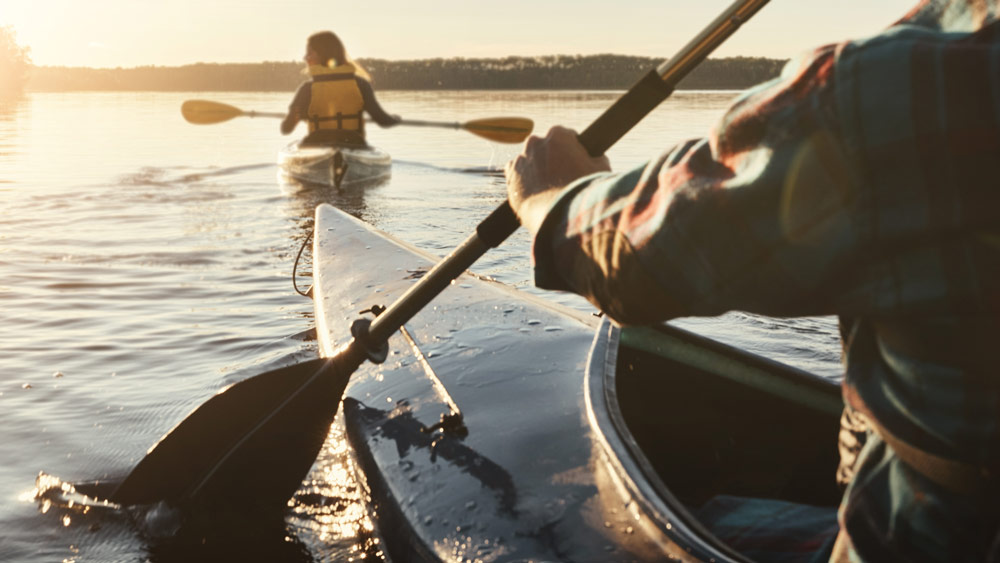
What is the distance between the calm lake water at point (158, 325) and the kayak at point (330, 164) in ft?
0.96

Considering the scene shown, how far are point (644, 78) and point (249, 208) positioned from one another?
9974 millimetres

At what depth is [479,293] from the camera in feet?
12.4

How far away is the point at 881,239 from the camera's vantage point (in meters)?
0.90

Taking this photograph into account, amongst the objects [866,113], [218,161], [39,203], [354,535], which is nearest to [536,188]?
[866,113]

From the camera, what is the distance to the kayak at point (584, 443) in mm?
1759

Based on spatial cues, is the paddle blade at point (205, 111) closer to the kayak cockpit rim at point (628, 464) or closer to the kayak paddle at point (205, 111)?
the kayak paddle at point (205, 111)

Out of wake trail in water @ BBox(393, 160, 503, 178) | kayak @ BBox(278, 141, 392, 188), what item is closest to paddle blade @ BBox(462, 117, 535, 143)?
kayak @ BBox(278, 141, 392, 188)

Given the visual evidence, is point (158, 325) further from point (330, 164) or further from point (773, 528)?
point (330, 164)

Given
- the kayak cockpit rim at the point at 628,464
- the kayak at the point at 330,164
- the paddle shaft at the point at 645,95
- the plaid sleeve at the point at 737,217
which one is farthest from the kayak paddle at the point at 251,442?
the kayak at the point at 330,164

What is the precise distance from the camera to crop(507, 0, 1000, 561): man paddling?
86 cm

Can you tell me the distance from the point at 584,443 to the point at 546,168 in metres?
0.95

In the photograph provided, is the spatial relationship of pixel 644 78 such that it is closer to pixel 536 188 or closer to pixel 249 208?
pixel 536 188

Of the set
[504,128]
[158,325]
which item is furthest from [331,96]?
[504,128]

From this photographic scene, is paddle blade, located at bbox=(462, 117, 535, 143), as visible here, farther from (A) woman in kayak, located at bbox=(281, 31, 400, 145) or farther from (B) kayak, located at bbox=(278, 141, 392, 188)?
(B) kayak, located at bbox=(278, 141, 392, 188)
